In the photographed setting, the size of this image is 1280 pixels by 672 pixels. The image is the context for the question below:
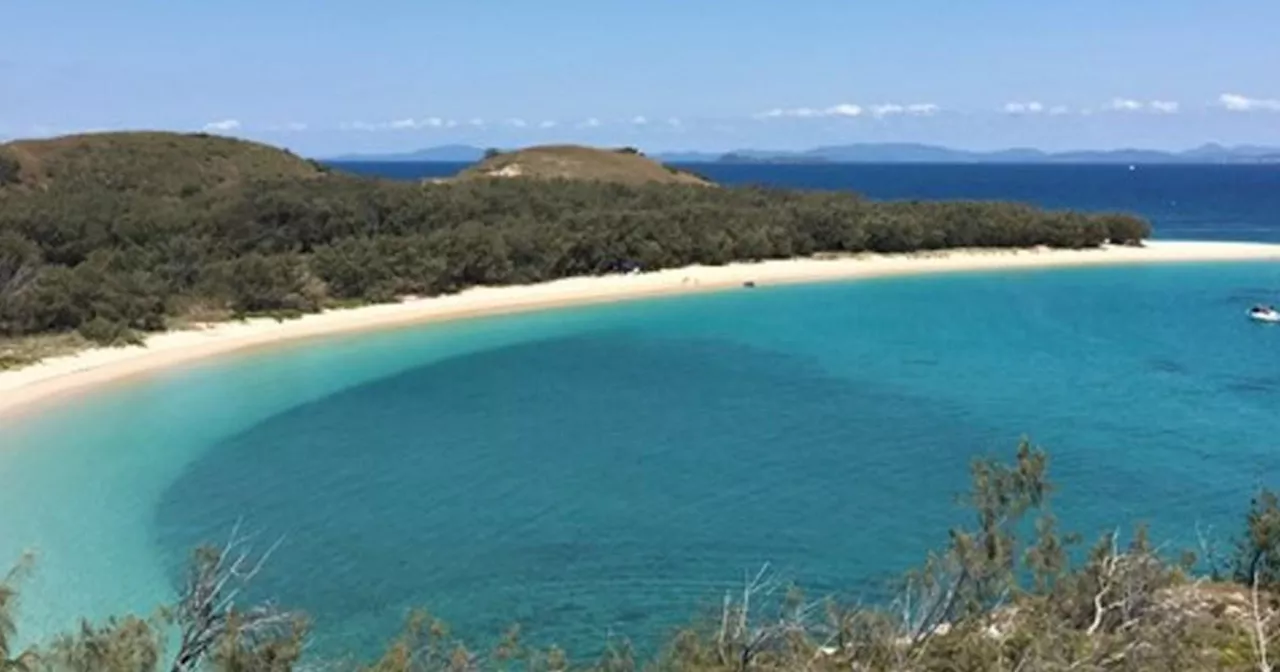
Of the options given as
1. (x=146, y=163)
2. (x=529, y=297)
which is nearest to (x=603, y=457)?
(x=529, y=297)

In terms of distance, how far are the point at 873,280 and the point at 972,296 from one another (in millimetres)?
6775

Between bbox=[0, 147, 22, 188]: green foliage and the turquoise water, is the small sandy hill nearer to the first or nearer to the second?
bbox=[0, 147, 22, 188]: green foliage

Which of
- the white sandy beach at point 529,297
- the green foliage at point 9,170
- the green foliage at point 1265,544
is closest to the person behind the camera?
the green foliage at point 1265,544

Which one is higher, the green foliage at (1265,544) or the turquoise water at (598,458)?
the green foliage at (1265,544)

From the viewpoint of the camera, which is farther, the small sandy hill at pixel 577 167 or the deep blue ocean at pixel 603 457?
the small sandy hill at pixel 577 167

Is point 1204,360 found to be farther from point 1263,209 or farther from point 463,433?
point 1263,209

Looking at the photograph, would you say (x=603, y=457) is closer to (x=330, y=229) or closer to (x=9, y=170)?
(x=330, y=229)

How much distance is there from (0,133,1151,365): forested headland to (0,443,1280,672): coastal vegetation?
28.9 meters

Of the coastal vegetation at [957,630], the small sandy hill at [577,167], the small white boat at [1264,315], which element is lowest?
the small white boat at [1264,315]

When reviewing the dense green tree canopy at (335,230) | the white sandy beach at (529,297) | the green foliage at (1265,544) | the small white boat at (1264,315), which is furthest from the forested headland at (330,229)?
the green foliage at (1265,544)

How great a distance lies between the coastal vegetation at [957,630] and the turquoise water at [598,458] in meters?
5.31

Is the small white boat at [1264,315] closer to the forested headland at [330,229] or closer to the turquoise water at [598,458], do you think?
the turquoise water at [598,458]

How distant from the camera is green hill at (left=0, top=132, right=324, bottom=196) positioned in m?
A: 70.8

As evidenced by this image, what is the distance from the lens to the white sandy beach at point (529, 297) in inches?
1379
